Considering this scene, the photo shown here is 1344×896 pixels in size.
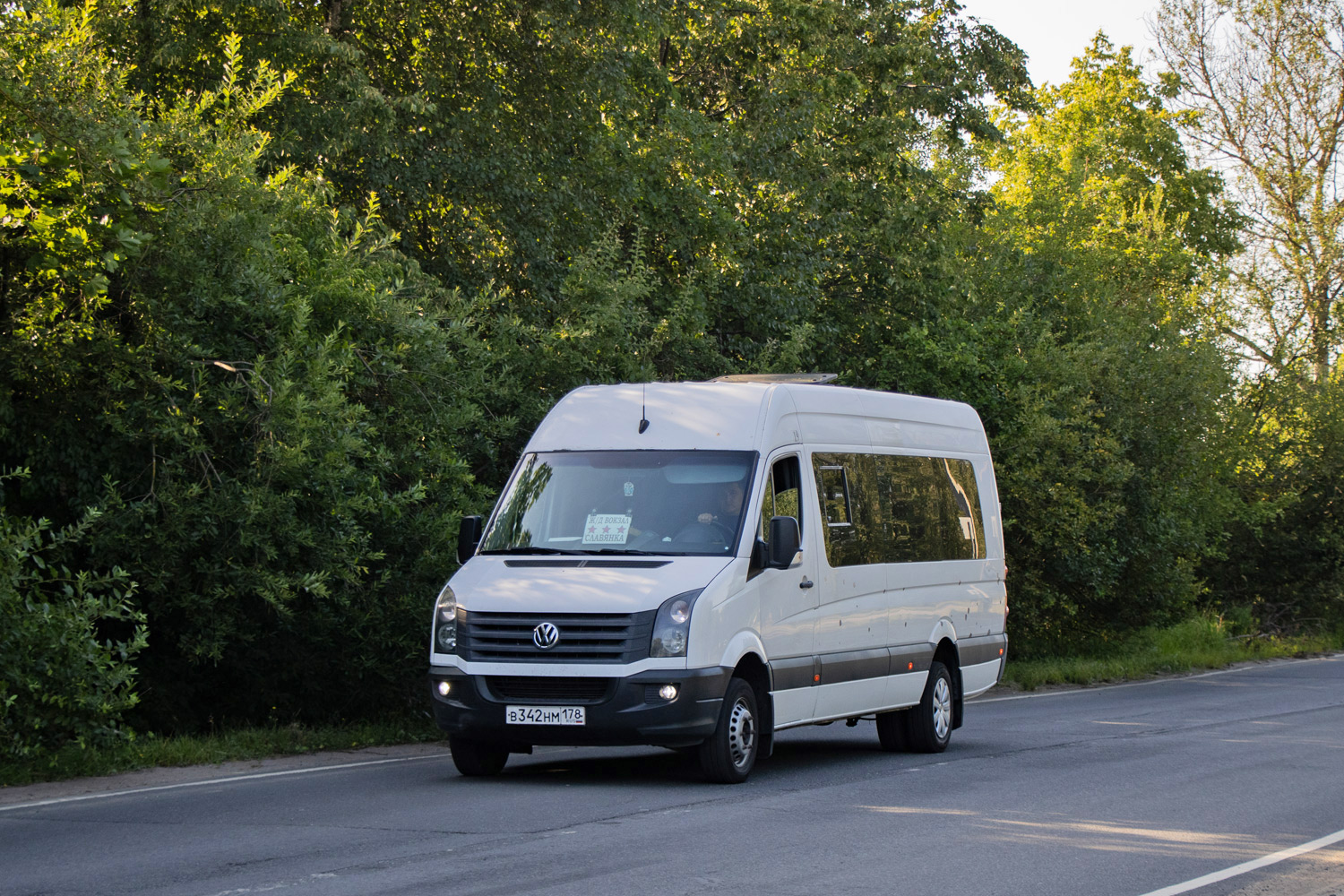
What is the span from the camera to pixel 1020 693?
68.6 ft

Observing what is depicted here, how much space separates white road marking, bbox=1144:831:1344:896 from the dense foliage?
23.2ft

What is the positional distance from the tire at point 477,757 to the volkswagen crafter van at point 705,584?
14mm

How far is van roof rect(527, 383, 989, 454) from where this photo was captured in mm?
11422

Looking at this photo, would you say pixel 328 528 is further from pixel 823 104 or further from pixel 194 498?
pixel 823 104

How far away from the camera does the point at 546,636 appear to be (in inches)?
402

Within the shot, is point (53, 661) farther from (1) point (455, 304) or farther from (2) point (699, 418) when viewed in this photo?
(1) point (455, 304)

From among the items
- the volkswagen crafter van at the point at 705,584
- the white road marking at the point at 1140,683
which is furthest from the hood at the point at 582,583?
the white road marking at the point at 1140,683

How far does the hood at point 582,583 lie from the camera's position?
10180 mm

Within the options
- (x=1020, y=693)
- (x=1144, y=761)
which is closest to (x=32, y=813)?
(x=1144, y=761)

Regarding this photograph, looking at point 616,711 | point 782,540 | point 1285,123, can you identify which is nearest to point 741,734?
point 616,711

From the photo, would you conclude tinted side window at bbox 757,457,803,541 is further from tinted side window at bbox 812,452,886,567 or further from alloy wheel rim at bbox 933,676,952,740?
alloy wheel rim at bbox 933,676,952,740

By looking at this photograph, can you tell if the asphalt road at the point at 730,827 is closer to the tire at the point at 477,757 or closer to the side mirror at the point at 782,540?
the tire at the point at 477,757

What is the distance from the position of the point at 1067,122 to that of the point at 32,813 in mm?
44630

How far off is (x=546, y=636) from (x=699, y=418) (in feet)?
7.30
